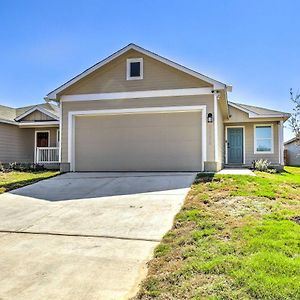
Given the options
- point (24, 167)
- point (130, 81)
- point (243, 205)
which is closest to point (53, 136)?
point (24, 167)

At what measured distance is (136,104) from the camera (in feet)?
43.2

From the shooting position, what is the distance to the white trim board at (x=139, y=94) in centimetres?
1257

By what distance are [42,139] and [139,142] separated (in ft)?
32.2

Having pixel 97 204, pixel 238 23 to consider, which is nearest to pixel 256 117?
pixel 238 23

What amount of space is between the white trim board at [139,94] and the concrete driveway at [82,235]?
390cm

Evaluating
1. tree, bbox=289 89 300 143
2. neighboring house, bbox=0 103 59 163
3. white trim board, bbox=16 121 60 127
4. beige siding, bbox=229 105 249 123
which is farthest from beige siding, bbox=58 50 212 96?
beige siding, bbox=229 105 249 123

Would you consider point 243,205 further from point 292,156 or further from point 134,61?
point 292,156

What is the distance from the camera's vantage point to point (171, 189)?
925 cm

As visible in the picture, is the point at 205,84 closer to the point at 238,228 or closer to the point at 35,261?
the point at 238,228

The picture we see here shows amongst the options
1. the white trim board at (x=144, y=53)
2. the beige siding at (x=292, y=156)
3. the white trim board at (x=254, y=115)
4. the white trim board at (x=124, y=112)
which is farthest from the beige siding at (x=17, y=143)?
the beige siding at (x=292, y=156)

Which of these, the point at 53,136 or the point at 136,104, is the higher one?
the point at 136,104

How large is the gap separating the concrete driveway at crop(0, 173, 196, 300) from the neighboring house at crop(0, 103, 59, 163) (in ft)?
29.0

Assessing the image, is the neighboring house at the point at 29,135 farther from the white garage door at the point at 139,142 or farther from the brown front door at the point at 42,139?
the white garage door at the point at 139,142

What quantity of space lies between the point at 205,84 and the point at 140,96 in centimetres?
271
